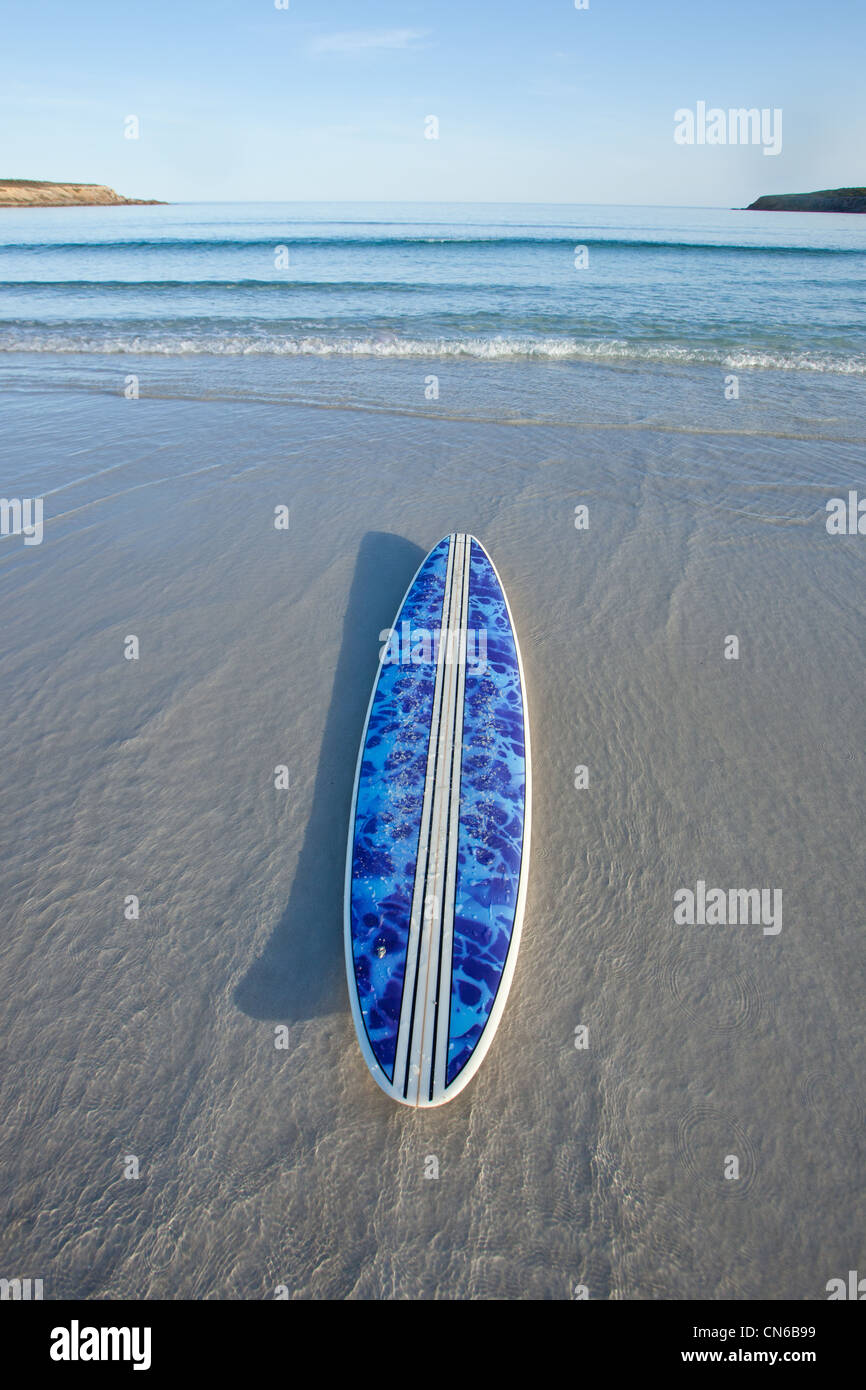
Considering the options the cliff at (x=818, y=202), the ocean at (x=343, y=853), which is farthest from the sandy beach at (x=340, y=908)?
the cliff at (x=818, y=202)

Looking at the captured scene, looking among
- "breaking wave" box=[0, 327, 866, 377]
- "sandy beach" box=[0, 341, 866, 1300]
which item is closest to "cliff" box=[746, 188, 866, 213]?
"breaking wave" box=[0, 327, 866, 377]

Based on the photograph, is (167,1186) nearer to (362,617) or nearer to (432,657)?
(432,657)

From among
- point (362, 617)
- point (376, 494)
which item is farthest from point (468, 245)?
point (362, 617)

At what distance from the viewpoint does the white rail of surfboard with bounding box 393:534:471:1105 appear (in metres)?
2.82

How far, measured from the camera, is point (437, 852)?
362cm

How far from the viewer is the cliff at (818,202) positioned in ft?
182

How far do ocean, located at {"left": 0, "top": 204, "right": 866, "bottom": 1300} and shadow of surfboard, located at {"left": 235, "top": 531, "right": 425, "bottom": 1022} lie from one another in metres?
0.02

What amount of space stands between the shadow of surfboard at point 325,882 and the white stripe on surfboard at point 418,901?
401 millimetres

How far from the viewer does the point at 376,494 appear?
25.4 feet

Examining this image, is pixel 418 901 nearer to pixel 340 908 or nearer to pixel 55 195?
pixel 340 908

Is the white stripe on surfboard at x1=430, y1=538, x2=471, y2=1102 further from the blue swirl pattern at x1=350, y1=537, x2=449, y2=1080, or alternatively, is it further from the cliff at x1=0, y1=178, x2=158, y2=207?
the cliff at x1=0, y1=178, x2=158, y2=207

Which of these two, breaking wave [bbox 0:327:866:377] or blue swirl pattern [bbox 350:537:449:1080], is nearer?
blue swirl pattern [bbox 350:537:449:1080]

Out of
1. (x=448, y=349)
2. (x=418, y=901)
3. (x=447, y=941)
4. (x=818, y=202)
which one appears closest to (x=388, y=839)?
(x=418, y=901)

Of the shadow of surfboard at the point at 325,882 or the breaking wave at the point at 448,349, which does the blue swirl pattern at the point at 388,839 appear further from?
the breaking wave at the point at 448,349
